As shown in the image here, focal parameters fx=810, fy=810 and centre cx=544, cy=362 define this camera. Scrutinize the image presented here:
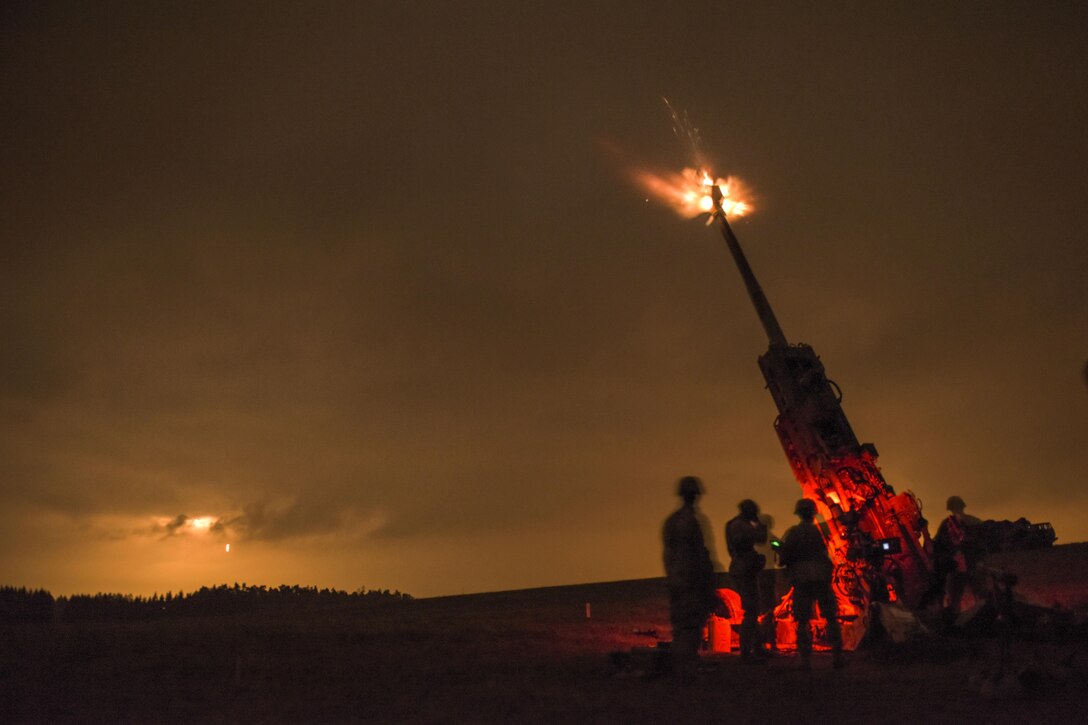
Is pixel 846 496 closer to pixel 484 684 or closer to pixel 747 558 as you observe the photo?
pixel 747 558

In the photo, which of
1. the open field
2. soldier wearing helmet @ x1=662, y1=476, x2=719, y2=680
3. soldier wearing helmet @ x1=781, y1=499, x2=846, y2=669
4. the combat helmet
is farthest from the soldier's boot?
the combat helmet

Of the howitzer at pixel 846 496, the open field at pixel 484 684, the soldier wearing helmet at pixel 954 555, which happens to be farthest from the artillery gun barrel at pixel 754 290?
the open field at pixel 484 684

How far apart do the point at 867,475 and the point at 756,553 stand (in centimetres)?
357

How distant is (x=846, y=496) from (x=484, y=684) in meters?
8.64

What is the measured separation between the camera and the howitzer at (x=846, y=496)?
14.6m

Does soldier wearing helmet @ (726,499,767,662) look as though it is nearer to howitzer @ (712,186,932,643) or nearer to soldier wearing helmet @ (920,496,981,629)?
howitzer @ (712,186,932,643)

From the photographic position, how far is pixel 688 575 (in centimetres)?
1035

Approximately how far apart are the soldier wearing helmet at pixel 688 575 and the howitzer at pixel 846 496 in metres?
4.19

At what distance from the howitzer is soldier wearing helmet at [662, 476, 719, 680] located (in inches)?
165

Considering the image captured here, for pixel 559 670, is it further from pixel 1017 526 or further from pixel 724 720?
pixel 1017 526

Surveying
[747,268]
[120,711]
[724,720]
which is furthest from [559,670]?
[747,268]

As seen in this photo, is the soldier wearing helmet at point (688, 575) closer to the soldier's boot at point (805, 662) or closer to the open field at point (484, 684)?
the open field at point (484, 684)

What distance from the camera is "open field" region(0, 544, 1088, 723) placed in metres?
7.79

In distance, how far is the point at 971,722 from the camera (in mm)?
7086
